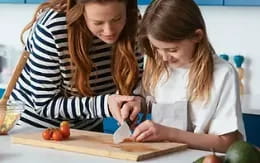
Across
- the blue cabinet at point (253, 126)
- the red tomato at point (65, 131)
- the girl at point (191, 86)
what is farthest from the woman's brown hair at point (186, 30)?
the blue cabinet at point (253, 126)

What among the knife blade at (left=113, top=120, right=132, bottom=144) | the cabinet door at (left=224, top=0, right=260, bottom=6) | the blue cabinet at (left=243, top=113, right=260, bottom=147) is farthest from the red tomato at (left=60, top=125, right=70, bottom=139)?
the cabinet door at (left=224, top=0, right=260, bottom=6)

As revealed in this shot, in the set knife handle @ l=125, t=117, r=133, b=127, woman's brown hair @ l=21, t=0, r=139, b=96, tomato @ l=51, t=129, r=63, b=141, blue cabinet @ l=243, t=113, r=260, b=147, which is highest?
woman's brown hair @ l=21, t=0, r=139, b=96

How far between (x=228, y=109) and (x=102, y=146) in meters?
0.41

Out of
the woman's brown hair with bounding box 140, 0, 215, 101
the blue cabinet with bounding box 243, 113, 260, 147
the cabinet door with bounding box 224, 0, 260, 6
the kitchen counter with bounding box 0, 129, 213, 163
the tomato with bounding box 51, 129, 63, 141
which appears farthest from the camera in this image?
the cabinet door with bounding box 224, 0, 260, 6

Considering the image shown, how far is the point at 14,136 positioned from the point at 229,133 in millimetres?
612

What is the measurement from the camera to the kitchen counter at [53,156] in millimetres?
1429

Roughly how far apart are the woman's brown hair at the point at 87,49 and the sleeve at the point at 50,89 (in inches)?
2.1

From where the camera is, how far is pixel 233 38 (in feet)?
10.3

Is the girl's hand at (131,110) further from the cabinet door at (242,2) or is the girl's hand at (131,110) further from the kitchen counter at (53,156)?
the cabinet door at (242,2)

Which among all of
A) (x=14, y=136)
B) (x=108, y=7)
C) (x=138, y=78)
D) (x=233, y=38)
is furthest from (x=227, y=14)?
(x=14, y=136)

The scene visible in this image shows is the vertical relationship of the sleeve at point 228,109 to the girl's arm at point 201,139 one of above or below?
above

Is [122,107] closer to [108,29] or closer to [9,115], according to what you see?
[108,29]

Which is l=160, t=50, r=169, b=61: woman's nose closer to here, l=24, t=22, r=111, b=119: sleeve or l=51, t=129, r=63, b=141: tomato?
l=24, t=22, r=111, b=119: sleeve

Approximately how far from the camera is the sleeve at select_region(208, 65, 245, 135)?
1.71m
